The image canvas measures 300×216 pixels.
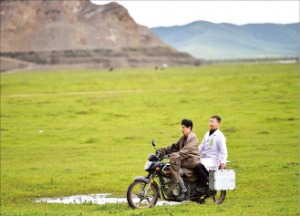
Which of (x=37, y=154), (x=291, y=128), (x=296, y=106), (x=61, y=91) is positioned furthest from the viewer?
(x=61, y=91)

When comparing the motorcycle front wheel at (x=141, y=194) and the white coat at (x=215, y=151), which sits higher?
the white coat at (x=215, y=151)

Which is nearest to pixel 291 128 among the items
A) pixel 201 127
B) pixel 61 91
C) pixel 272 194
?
pixel 201 127

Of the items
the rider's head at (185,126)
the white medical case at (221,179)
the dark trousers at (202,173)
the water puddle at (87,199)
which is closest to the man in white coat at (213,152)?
the dark trousers at (202,173)

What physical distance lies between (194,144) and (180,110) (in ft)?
104

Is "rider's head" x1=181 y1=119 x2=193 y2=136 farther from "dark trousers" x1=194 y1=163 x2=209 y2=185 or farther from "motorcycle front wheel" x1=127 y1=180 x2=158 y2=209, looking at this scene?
"motorcycle front wheel" x1=127 y1=180 x2=158 y2=209

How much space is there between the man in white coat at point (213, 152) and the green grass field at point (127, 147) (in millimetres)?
818

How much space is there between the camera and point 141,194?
46.2ft

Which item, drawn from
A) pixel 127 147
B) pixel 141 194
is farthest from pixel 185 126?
pixel 127 147

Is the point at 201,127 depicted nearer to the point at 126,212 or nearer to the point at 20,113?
the point at 20,113

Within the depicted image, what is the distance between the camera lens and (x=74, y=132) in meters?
35.7

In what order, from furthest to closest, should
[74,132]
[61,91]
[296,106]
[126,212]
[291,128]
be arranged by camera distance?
[61,91] → [296,106] → [74,132] → [291,128] → [126,212]

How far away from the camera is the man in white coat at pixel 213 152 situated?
A: 14.2 meters

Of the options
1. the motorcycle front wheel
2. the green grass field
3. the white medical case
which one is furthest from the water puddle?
the white medical case

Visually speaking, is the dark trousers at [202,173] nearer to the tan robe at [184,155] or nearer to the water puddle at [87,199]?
the tan robe at [184,155]
